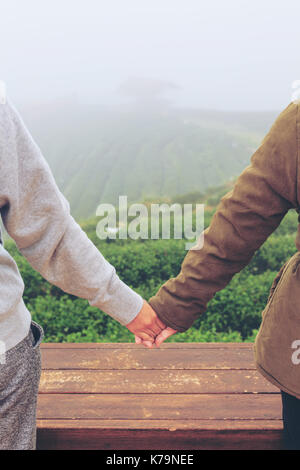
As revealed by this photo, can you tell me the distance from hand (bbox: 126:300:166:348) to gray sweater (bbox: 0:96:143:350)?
11.5 inches

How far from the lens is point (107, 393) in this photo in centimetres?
202

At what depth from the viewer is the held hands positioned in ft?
5.94

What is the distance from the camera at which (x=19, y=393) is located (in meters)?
1.27

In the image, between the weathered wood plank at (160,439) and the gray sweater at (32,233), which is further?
the weathered wood plank at (160,439)

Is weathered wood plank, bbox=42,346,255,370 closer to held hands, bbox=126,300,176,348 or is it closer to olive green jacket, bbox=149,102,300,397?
held hands, bbox=126,300,176,348

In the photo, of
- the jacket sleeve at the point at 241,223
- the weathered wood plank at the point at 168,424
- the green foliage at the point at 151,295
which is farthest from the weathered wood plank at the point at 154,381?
the green foliage at the point at 151,295

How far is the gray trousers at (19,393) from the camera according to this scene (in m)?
1.24

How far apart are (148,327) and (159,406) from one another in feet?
1.11

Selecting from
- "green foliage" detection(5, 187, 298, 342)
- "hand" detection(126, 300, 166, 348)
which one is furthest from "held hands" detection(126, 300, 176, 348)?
"green foliage" detection(5, 187, 298, 342)

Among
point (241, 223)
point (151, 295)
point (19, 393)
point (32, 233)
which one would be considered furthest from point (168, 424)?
point (151, 295)

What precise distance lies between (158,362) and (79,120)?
188211mm

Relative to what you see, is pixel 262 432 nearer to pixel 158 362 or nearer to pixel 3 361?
pixel 158 362

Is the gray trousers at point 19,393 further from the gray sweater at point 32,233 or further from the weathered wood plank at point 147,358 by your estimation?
the weathered wood plank at point 147,358

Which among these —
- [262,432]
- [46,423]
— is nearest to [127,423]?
[46,423]
